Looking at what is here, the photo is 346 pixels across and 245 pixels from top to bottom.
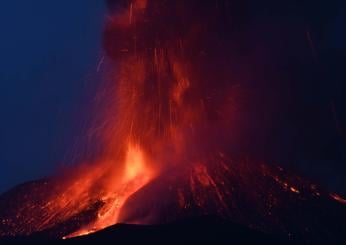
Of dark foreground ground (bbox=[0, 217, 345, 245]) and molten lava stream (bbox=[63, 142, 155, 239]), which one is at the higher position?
molten lava stream (bbox=[63, 142, 155, 239])

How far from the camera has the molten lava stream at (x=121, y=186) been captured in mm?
19684

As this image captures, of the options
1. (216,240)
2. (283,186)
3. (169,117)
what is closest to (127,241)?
(216,240)

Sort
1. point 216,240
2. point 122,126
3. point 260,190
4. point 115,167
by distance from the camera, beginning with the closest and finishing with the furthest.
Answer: point 216,240, point 260,190, point 115,167, point 122,126

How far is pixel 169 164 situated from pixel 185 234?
7911 mm

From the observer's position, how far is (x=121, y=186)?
22938 mm

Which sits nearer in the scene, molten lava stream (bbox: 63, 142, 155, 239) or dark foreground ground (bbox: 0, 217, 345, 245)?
dark foreground ground (bbox: 0, 217, 345, 245)

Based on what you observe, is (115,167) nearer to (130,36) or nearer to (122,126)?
(122,126)

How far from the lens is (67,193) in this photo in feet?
77.5

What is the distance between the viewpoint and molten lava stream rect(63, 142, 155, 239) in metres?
19.7

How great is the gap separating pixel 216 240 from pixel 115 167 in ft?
33.4

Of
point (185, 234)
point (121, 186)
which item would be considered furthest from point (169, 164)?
point (185, 234)

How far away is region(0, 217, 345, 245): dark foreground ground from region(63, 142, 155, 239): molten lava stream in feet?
8.74

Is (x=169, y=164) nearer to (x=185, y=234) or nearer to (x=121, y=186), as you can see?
(x=121, y=186)

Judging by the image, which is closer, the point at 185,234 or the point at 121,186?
the point at 185,234
